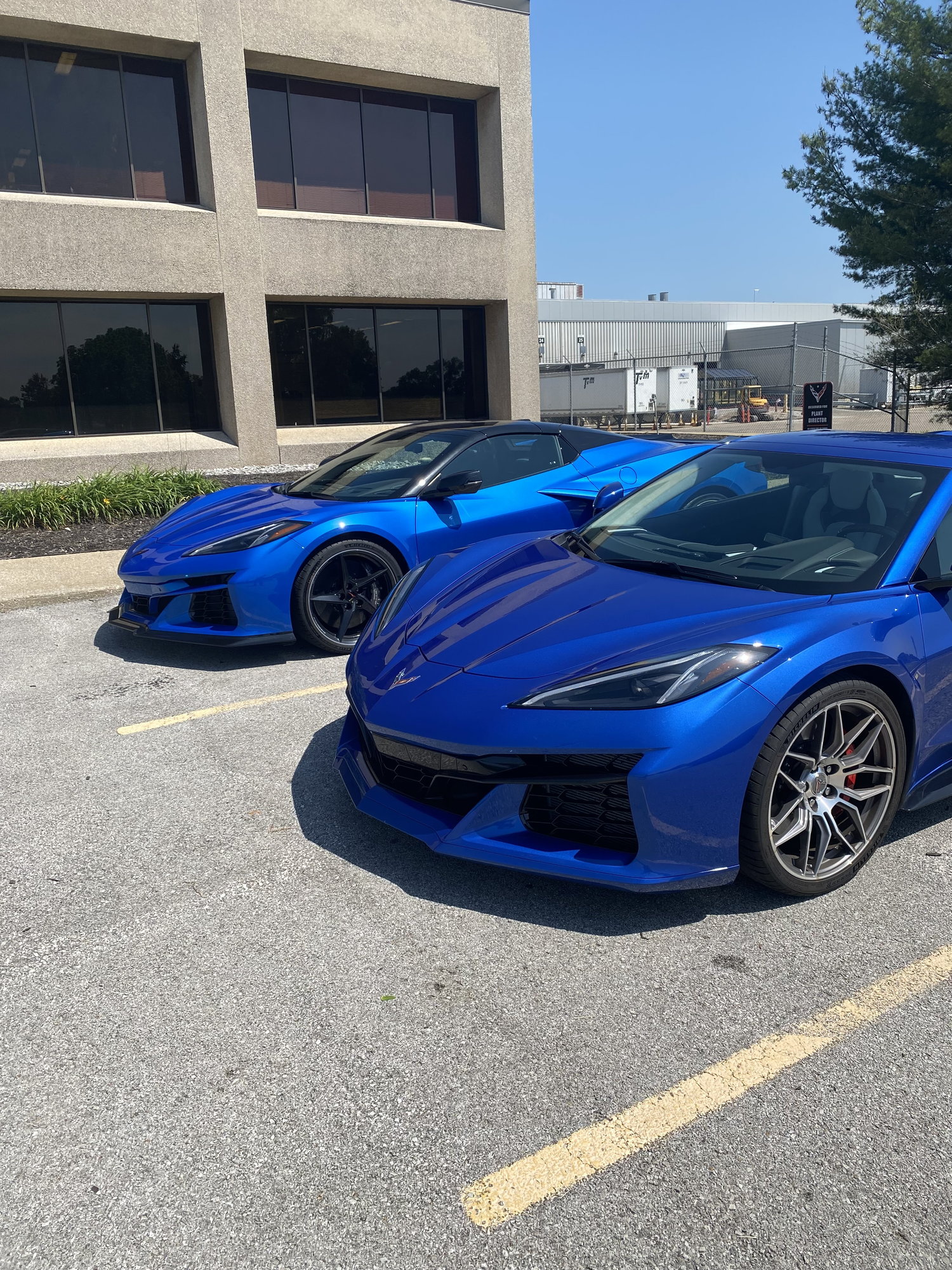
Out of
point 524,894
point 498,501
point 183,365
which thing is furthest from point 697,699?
point 183,365

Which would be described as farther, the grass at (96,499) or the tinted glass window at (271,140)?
the tinted glass window at (271,140)

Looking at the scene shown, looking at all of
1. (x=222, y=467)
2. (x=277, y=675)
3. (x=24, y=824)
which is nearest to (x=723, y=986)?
(x=24, y=824)

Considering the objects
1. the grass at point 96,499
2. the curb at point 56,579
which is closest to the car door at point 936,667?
the curb at point 56,579

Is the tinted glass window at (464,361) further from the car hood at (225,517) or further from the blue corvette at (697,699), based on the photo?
the blue corvette at (697,699)

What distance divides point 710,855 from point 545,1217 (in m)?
1.18

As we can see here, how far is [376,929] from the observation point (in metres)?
2.90

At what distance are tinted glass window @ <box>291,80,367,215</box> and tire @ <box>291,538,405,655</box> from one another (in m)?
12.0

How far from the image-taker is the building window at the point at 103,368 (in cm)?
1434

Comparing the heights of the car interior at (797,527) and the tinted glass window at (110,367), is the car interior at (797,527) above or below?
below

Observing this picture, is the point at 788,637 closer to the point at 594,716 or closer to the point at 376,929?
the point at 594,716

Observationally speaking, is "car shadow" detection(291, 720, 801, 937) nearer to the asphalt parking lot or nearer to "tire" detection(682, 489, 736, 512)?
the asphalt parking lot

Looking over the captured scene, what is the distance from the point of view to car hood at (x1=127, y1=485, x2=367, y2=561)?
5805 mm

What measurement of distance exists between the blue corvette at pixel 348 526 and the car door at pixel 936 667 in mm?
1795

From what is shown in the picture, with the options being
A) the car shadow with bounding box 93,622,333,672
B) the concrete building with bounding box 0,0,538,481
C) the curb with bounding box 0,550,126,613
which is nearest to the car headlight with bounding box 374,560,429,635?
the car shadow with bounding box 93,622,333,672
